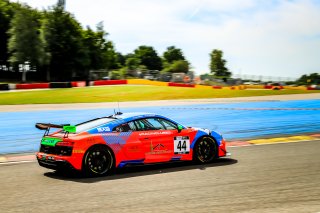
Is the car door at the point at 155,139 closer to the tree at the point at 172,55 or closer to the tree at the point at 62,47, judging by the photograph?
the tree at the point at 62,47

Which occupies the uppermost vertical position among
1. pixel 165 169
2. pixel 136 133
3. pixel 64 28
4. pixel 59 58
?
pixel 64 28

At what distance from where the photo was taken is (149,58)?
169m

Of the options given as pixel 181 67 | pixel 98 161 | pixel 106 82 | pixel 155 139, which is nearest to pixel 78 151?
pixel 98 161

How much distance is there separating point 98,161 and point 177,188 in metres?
1.85

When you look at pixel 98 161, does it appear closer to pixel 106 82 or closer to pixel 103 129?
pixel 103 129

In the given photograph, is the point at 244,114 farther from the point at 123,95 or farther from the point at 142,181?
the point at 123,95

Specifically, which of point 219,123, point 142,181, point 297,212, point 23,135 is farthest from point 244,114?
point 297,212

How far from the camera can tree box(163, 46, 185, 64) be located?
176 meters

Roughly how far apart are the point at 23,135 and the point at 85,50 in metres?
59.7

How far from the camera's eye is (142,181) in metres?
8.15

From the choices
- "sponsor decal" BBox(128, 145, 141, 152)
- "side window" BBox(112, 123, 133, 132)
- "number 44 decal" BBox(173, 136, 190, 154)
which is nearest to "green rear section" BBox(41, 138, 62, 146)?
"side window" BBox(112, 123, 133, 132)

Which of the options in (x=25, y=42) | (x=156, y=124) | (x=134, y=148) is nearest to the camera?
(x=134, y=148)

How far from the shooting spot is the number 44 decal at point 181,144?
9586mm

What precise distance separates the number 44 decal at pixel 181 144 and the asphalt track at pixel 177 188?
34 cm
